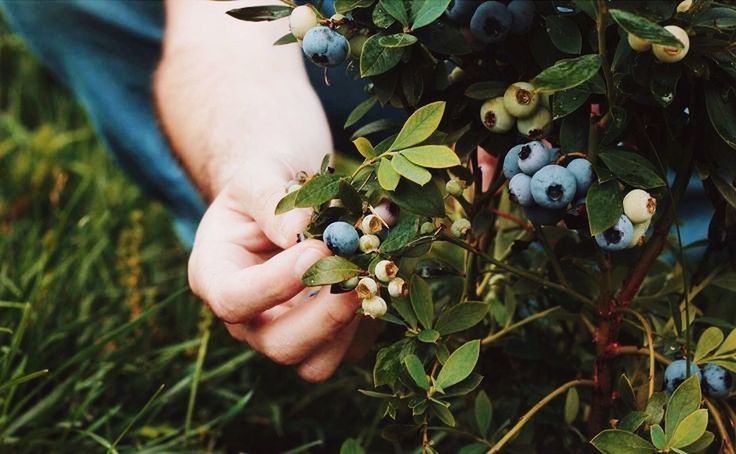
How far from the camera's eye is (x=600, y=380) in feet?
3.45

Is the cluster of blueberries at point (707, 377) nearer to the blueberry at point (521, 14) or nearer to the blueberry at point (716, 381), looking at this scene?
the blueberry at point (716, 381)

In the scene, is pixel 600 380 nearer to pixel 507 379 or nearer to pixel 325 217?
pixel 507 379

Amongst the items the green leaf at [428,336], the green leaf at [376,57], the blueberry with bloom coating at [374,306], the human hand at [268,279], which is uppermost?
the green leaf at [376,57]

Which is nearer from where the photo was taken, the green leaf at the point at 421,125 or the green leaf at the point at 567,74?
the green leaf at the point at 567,74

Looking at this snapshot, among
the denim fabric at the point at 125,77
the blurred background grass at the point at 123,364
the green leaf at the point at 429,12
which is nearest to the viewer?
the green leaf at the point at 429,12

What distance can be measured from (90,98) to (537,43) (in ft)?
5.39

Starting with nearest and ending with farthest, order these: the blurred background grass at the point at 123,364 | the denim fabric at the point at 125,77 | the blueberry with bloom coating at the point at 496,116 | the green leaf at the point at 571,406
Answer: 1. the blueberry with bloom coating at the point at 496,116
2. the green leaf at the point at 571,406
3. the blurred background grass at the point at 123,364
4. the denim fabric at the point at 125,77

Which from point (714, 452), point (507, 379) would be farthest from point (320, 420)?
point (714, 452)

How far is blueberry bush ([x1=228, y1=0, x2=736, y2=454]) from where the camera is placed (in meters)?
0.78

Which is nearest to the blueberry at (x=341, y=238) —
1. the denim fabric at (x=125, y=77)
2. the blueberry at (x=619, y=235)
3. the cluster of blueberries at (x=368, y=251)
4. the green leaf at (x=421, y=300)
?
the cluster of blueberries at (x=368, y=251)

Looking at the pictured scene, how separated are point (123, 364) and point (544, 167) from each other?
3.37ft

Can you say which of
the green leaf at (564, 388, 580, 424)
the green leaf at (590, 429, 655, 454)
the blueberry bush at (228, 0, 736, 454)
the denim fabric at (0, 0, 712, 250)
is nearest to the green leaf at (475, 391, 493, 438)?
the blueberry bush at (228, 0, 736, 454)

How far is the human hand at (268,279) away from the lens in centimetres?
102

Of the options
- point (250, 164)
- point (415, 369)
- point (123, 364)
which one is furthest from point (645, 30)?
point (123, 364)
